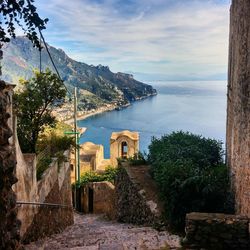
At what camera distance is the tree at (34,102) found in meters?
14.6

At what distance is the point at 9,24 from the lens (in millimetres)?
4844

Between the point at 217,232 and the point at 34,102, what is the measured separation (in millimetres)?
9097

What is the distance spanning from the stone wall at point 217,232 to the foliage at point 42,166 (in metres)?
5.91

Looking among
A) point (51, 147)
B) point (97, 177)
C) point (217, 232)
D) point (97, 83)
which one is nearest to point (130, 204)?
point (51, 147)

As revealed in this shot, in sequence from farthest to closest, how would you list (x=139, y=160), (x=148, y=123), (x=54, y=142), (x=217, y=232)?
(x=148, y=123) < (x=139, y=160) < (x=54, y=142) < (x=217, y=232)

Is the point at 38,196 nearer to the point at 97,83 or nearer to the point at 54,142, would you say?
the point at 54,142

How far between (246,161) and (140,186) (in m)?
6.39

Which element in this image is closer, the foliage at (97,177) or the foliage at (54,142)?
the foliage at (54,142)

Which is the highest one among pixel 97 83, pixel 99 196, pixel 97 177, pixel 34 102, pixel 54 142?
pixel 97 83

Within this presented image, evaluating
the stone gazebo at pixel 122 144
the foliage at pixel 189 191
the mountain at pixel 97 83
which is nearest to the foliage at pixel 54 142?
the foliage at pixel 189 191

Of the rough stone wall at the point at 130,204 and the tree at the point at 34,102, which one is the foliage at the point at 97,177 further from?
the tree at the point at 34,102

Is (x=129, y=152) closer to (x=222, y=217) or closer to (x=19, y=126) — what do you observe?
(x=19, y=126)

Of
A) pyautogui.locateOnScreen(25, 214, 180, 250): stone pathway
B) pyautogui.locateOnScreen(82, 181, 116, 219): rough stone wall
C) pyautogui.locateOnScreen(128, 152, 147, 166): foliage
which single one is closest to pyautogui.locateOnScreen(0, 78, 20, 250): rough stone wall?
pyautogui.locateOnScreen(25, 214, 180, 250): stone pathway

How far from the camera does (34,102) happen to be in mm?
14547
